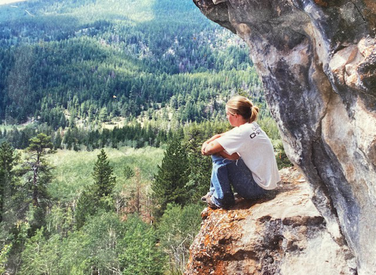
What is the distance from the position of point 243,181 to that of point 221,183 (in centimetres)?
44

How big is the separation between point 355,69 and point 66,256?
1178 inches

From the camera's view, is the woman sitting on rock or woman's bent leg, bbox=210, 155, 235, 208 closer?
the woman sitting on rock

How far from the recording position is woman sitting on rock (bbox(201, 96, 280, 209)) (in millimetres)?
6243

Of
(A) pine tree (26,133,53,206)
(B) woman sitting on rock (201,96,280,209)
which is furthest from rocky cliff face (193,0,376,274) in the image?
(A) pine tree (26,133,53,206)

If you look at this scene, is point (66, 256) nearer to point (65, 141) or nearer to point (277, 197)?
point (277, 197)

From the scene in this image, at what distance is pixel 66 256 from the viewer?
29188 millimetres

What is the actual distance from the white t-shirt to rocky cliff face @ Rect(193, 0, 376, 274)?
1.79 feet

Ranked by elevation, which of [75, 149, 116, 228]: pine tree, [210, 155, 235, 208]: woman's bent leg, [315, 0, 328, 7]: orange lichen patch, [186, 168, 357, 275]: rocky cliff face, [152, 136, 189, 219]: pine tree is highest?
[315, 0, 328, 7]: orange lichen patch

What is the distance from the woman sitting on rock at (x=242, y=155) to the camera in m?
6.24

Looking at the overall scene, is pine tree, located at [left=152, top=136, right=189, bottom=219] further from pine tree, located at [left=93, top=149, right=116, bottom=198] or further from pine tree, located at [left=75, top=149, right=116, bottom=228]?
pine tree, located at [left=93, top=149, right=116, bottom=198]

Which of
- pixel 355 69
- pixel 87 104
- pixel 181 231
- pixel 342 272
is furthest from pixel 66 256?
pixel 87 104

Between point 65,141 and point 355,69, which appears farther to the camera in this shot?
point 65,141

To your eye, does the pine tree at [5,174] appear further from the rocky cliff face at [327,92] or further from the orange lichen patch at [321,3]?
the orange lichen patch at [321,3]

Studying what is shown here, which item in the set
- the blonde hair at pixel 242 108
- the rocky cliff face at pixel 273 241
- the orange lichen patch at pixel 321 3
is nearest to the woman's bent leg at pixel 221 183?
the rocky cliff face at pixel 273 241
